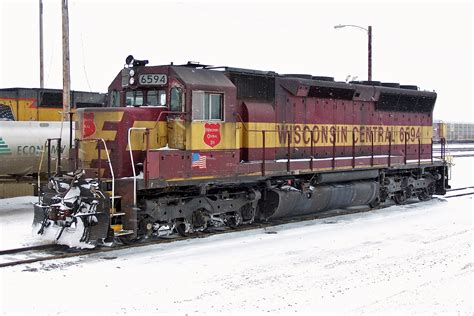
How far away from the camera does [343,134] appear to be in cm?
1518

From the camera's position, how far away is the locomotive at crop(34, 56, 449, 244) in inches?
A: 392

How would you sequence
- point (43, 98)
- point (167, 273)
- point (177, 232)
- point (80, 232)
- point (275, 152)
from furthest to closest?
1. point (43, 98)
2. point (275, 152)
3. point (177, 232)
4. point (80, 232)
5. point (167, 273)

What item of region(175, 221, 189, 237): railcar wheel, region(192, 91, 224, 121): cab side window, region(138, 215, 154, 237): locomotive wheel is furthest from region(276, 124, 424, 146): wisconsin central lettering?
region(138, 215, 154, 237): locomotive wheel

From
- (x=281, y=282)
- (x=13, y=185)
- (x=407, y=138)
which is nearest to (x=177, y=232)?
(x=281, y=282)

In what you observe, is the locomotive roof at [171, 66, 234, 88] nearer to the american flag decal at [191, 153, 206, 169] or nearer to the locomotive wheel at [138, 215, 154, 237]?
the american flag decal at [191, 153, 206, 169]

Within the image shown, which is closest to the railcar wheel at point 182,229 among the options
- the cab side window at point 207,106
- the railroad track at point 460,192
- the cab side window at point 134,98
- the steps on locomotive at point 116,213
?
the steps on locomotive at point 116,213

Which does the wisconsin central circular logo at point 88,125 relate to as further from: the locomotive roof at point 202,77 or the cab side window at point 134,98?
the locomotive roof at point 202,77

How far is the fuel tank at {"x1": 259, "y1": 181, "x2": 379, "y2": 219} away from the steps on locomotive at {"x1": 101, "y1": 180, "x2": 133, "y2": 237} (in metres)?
3.90

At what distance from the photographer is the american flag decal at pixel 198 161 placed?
35.3 feet

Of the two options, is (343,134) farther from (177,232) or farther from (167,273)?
(167,273)

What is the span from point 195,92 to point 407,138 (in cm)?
919

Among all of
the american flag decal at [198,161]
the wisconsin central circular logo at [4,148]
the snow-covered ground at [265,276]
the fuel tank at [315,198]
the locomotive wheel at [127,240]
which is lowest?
the snow-covered ground at [265,276]

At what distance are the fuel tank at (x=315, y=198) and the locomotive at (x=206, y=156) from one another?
31 millimetres

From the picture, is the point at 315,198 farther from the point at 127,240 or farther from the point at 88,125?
the point at 88,125
